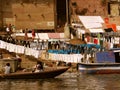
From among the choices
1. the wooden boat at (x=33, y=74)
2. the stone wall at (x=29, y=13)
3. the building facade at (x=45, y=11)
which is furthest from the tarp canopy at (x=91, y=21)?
the wooden boat at (x=33, y=74)

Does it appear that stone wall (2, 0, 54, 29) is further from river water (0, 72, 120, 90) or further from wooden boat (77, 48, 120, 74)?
river water (0, 72, 120, 90)

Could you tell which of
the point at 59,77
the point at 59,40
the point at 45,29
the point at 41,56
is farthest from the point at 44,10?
the point at 59,77

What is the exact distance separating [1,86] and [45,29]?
2062 centimetres

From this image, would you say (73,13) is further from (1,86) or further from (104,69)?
(1,86)

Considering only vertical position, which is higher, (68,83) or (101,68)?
(101,68)

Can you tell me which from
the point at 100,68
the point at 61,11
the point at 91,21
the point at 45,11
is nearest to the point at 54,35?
the point at 45,11

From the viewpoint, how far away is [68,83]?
147ft

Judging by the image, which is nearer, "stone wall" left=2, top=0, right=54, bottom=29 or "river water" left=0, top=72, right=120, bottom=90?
"river water" left=0, top=72, right=120, bottom=90

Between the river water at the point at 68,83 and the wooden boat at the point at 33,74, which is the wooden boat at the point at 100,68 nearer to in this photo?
the river water at the point at 68,83

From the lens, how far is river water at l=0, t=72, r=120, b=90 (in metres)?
42.9

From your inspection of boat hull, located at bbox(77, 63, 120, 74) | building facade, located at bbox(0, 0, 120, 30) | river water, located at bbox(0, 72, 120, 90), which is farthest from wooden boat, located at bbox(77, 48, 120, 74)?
building facade, located at bbox(0, 0, 120, 30)

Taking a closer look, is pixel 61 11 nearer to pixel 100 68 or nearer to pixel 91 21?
pixel 91 21

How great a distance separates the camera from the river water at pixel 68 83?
42875 millimetres

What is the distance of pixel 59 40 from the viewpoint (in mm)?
57219
